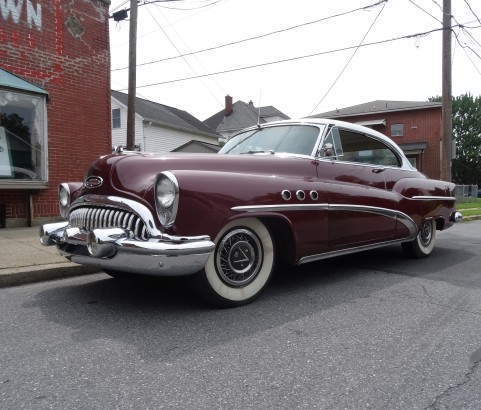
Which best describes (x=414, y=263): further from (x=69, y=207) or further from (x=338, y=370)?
(x=69, y=207)

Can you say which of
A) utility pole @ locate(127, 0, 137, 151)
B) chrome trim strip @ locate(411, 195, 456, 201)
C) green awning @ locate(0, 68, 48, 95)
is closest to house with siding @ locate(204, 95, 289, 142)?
utility pole @ locate(127, 0, 137, 151)

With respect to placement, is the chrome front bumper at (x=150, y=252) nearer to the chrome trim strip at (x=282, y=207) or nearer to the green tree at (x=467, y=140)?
the chrome trim strip at (x=282, y=207)

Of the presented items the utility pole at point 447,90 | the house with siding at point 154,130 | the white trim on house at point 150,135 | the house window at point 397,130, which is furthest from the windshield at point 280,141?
the house window at point 397,130

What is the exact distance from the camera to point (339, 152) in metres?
4.72

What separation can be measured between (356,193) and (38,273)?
340 cm

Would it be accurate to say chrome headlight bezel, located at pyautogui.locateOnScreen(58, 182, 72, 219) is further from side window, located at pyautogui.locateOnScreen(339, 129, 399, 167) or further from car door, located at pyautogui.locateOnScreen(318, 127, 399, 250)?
side window, located at pyautogui.locateOnScreen(339, 129, 399, 167)

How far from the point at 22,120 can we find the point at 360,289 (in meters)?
6.60

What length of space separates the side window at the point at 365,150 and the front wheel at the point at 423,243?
1055 mm

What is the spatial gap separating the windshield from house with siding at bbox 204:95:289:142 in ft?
104

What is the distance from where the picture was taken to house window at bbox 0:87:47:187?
7605 millimetres

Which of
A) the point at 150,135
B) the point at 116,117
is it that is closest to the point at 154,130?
the point at 150,135

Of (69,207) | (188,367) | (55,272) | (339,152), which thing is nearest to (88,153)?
(55,272)

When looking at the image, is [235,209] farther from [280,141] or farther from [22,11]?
[22,11]

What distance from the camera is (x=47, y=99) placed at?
799 centimetres
